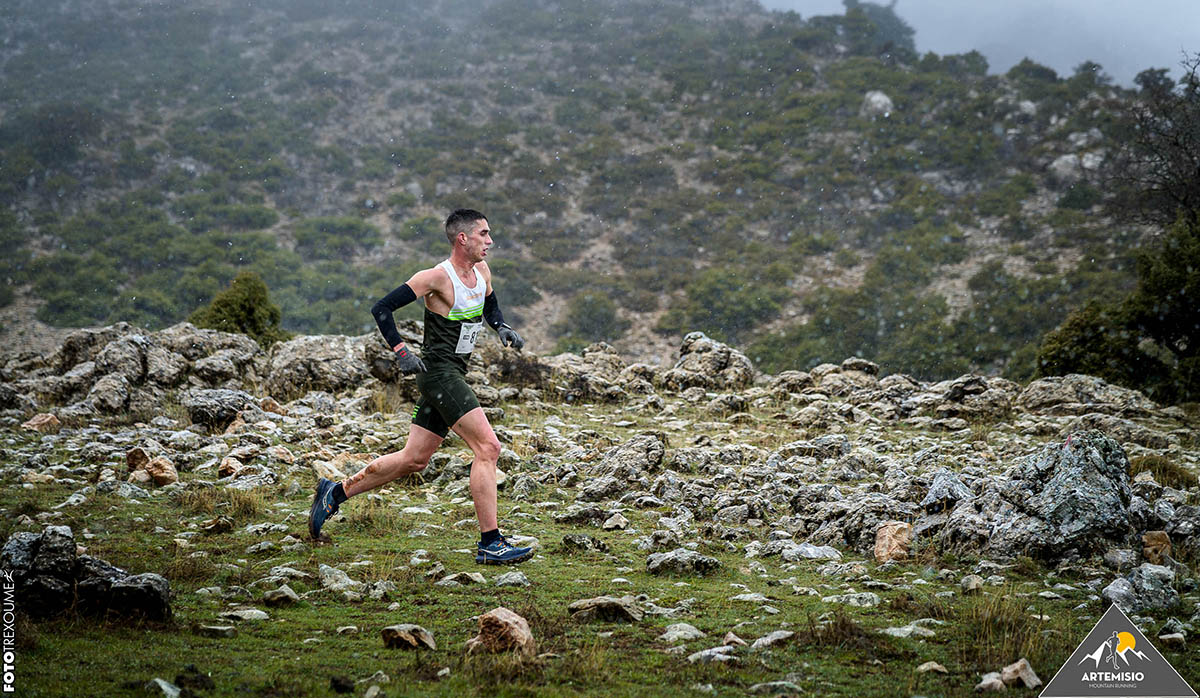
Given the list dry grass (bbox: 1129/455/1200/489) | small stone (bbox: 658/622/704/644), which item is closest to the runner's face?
small stone (bbox: 658/622/704/644)

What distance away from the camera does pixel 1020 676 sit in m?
3.44

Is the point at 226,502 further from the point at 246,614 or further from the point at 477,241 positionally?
the point at 477,241

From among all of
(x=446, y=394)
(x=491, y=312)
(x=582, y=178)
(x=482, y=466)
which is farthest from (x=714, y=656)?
(x=582, y=178)

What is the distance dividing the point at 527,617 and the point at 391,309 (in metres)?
2.41

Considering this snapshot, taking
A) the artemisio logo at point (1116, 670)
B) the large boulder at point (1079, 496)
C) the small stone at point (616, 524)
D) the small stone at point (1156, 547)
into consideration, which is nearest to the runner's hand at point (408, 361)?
the small stone at point (616, 524)

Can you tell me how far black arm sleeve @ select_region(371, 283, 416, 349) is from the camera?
18.1 ft

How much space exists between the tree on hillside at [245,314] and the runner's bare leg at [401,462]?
491 inches

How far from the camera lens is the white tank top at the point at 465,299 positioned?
18.5 feet

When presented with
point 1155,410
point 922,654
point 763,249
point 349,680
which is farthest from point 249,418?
point 763,249

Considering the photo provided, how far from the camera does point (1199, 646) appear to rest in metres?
3.99

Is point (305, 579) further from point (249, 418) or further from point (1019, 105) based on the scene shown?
point (1019, 105)

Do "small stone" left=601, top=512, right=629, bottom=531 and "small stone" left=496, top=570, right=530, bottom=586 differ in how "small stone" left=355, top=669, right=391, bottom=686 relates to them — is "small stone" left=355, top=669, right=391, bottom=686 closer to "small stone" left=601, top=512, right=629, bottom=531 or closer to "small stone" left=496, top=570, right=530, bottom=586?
"small stone" left=496, top=570, right=530, bottom=586

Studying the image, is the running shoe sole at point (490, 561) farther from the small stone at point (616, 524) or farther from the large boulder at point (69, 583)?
the large boulder at point (69, 583)

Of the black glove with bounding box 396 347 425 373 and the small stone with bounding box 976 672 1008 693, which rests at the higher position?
the black glove with bounding box 396 347 425 373
